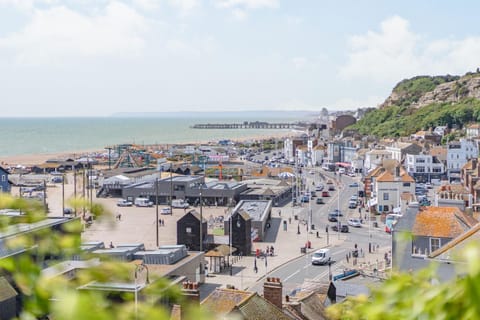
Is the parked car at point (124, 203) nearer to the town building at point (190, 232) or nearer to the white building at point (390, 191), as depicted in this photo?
the white building at point (390, 191)

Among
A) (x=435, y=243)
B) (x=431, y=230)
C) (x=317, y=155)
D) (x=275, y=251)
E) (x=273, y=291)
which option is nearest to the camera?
(x=273, y=291)

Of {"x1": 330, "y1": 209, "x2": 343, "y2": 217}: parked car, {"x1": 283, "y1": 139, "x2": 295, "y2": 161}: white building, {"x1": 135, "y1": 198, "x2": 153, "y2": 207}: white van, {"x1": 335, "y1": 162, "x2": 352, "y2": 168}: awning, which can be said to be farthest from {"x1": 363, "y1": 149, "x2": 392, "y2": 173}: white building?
{"x1": 135, "y1": 198, "x2": 153, "y2": 207}: white van

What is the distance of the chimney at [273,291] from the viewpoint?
15.3 meters

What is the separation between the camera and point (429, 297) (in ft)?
5.16

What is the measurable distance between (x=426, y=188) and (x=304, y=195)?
1217cm

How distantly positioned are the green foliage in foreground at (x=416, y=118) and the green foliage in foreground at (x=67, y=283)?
11419cm

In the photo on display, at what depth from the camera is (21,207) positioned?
7.05ft

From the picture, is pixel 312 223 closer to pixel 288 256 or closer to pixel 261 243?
pixel 261 243

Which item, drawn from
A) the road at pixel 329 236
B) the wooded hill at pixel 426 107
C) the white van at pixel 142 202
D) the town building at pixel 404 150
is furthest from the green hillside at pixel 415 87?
the white van at pixel 142 202

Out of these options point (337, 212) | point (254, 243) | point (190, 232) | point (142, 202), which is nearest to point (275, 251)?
point (254, 243)

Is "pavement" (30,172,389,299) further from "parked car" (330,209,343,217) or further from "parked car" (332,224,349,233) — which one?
"parked car" (330,209,343,217)

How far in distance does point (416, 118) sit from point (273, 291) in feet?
375

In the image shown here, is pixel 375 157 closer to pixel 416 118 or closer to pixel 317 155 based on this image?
pixel 317 155

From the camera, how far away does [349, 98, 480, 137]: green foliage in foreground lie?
11100 cm
